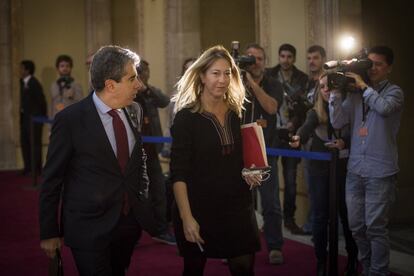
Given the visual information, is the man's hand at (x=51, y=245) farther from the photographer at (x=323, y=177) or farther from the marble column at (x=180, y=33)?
the marble column at (x=180, y=33)

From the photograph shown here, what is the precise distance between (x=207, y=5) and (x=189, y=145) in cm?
768

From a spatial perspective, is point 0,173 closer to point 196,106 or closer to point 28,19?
point 28,19

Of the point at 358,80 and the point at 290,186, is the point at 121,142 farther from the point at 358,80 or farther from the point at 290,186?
the point at 290,186

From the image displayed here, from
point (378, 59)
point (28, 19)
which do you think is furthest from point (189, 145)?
point (28, 19)

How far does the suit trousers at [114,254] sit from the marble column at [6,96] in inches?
425

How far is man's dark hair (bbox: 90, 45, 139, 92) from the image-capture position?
390 centimetres

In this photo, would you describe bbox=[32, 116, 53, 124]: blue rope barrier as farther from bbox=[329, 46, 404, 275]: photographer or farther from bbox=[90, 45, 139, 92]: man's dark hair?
bbox=[90, 45, 139, 92]: man's dark hair

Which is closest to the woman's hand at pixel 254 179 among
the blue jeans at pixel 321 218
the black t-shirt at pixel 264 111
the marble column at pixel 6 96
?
the blue jeans at pixel 321 218

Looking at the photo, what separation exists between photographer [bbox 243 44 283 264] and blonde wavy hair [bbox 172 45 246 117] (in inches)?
76.3

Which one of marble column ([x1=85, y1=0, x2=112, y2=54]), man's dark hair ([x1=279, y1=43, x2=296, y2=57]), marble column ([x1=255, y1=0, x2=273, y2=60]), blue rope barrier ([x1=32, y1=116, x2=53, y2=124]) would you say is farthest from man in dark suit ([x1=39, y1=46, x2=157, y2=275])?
marble column ([x1=85, y1=0, x2=112, y2=54])

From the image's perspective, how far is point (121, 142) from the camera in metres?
3.97

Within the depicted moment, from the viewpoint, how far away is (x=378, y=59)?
558 centimetres

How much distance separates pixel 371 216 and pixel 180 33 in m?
6.41

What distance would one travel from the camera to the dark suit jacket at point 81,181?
385 centimetres
